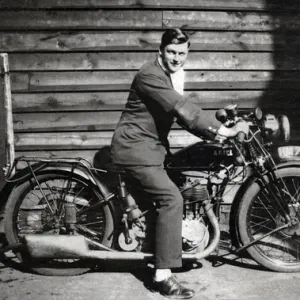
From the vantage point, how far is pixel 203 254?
154 inches

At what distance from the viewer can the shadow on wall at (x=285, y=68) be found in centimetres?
493

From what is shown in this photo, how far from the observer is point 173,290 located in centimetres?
371

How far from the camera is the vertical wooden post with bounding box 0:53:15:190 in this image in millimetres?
4551

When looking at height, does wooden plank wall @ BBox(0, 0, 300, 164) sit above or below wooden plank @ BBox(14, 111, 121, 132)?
above

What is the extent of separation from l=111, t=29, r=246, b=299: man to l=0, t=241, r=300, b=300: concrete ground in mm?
261

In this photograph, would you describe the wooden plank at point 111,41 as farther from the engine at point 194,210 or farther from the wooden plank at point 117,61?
the engine at point 194,210

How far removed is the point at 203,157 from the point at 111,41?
5.35ft

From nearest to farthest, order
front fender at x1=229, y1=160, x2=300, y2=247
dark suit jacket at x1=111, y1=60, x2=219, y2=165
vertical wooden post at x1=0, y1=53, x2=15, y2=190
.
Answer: dark suit jacket at x1=111, y1=60, x2=219, y2=165 → front fender at x1=229, y1=160, x2=300, y2=247 → vertical wooden post at x1=0, y1=53, x2=15, y2=190

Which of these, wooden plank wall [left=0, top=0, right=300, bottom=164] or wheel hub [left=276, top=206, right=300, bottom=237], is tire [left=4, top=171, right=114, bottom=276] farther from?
wheel hub [left=276, top=206, right=300, bottom=237]

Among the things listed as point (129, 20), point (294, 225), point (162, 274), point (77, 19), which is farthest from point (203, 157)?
point (77, 19)

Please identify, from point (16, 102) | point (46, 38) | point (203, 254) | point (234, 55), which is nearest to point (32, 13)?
point (46, 38)

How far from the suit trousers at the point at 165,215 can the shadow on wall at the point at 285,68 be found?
1.91 meters

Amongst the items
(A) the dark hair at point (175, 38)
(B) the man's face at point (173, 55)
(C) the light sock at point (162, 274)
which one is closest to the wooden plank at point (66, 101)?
(B) the man's face at point (173, 55)

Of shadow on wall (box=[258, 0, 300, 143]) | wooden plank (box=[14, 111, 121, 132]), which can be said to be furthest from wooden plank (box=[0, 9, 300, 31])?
wooden plank (box=[14, 111, 121, 132])
